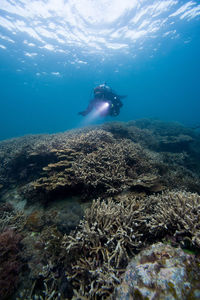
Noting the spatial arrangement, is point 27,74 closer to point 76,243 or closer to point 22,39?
point 22,39

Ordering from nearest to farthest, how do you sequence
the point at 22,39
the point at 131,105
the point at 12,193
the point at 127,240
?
the point at 127,240 < the point at 12,193 < the point at 22,39 < the point at 131,105

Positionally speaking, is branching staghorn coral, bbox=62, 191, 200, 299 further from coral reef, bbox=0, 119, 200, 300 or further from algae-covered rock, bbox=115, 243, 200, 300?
algae-covered rock, bbox=115, 243, 200, 300

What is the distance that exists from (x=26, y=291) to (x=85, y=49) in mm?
35088

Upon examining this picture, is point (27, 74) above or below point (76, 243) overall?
above

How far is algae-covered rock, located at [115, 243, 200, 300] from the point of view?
3.97ft

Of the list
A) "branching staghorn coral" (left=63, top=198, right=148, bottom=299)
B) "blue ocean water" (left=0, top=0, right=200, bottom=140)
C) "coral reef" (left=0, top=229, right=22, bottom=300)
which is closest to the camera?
"branching staghorn coral" (left=63, top=198, right=148, bottom=299)

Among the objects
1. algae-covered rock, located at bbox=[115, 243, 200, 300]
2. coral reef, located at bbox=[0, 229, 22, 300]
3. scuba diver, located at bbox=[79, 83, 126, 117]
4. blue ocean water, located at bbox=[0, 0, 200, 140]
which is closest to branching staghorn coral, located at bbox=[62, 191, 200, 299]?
algae-covered rock, located at bbox=[115, 243, 200, 300]

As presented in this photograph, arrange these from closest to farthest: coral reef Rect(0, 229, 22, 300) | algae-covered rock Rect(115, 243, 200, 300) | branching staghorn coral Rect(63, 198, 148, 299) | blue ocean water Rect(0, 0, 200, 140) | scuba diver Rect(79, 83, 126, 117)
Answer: algae-covered rock Rect(115, 243, 200, 300), branching staghorn coral Rect(63, 198, 148, 299), coral reef Rect(0, 229, 22, 300), scuba diver Rect(79, 83, 126, 117), blue ocean water Rect(0, 0, 200, 140)

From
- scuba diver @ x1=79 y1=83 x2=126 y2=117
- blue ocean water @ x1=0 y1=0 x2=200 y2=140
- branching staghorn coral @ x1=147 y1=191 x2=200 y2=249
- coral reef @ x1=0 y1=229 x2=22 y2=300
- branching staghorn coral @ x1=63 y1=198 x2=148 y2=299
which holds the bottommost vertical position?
coral reef @ x1=0 y1=229 x2=22 y2=300

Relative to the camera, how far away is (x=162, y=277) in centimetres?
134

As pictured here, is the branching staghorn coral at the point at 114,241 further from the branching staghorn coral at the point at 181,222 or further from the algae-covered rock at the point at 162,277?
the algae-covered rock at the point at 162,277

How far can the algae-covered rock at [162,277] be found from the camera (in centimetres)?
121

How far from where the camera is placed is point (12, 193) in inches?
216

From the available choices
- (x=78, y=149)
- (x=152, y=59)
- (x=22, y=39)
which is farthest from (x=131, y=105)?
(x=78, y=149)
